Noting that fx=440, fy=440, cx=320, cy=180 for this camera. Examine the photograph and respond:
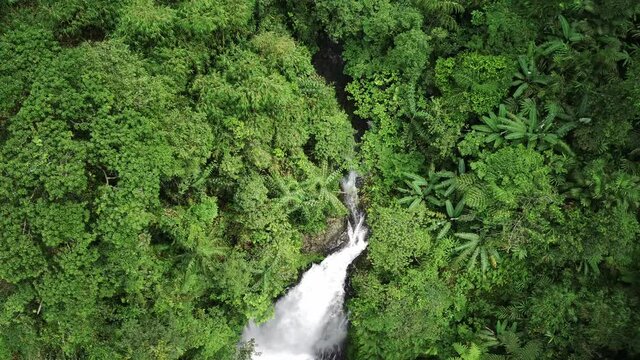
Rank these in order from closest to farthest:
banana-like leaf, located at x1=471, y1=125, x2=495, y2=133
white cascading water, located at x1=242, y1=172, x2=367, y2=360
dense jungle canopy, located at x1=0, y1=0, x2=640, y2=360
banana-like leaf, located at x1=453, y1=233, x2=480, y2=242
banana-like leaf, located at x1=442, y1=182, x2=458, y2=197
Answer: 1. dense jungle canopy, located at x1=0, y1=0, x2=640, y2=360
2. banana-like leaf, located at x1=471, y1=125, x2=495, y2=133
3. banana-like leaf, located at x1=442, y1=182, x2=458, y2=197
4. banana-like leaf, located at x1=453, y1=233, x2=480, y2=242
5. white cascading water, located at x1=242, y1=172, x2=367, y2=360

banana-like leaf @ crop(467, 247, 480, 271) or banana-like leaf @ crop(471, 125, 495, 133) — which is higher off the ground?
banana-like leaf @ crop(471, 125, 495, 133)

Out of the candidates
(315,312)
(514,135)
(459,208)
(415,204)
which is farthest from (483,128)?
(315,312)

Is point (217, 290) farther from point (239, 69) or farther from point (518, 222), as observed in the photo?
point (518, 222)

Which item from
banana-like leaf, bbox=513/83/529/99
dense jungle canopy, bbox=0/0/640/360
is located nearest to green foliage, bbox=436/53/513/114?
dense jungle canopy, bbox=0/0/640/360

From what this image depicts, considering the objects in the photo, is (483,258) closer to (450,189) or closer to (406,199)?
(450,189)

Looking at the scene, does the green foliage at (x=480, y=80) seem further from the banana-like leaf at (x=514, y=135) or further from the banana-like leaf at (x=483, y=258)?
the banana-like leaf at (x=483, y=258)

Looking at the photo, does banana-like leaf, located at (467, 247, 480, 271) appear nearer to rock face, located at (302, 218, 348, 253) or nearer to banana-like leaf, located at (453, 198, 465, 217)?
banana-like leaf, located at (453, 198, 465, 217)

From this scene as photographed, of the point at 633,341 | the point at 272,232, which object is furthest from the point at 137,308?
the point at 633,341

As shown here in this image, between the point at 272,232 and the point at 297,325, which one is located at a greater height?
the point at 272,232
